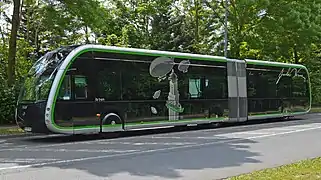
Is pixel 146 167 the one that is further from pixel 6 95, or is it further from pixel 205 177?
Result: pixel 6 95

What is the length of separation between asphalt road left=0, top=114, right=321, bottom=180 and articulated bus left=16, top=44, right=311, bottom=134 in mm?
960

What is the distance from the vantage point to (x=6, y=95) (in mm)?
21203

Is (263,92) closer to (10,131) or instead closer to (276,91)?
(276,91)

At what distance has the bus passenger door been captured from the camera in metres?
21.5

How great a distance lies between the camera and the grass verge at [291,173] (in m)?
7.70

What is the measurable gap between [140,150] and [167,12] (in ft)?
114

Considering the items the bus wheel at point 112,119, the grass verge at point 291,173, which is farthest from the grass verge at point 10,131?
the grass verge at point 291,173

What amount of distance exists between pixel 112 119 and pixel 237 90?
807cm

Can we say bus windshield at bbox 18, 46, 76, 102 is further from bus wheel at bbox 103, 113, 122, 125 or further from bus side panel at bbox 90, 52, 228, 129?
bus wheel at bbox 103, 113, 122, 125

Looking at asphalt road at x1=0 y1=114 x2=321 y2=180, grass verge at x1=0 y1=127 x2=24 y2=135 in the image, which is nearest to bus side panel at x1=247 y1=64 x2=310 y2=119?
asphalt road at x1=0 y1=114 x2=321 y2=180

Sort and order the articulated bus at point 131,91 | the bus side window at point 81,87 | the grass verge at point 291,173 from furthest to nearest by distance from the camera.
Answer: the bus side window at point 81,87
the articulated bus at point 131,91
the grass verge at point 291,173

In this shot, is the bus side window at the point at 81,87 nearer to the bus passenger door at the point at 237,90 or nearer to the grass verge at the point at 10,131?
the grass verge at the point at 10,131

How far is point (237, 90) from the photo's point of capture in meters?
21.9

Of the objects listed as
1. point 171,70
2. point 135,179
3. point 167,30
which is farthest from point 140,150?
point 167,30
